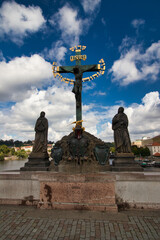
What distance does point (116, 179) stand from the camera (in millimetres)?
5715

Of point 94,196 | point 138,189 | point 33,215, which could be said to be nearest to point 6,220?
point 33,215

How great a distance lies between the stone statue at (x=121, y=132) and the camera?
7062 mm

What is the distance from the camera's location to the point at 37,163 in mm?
7164

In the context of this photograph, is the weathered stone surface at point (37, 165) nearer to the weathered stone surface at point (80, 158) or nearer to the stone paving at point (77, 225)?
the weathered stone surface at point (80, 158)

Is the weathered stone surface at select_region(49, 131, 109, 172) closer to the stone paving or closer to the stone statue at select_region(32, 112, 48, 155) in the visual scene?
the stone statue at select_region(32, 112, 48, 155)

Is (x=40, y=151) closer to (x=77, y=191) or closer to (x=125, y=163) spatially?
(x=77, y=191)

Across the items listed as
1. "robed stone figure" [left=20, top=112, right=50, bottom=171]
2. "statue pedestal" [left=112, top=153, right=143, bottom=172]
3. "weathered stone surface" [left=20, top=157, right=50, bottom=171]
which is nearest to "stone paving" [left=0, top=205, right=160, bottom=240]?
"statue pedestal" [left=112, top=153, right=143, bottom=172]

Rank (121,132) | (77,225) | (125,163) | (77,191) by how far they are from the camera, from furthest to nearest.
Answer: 1. (121,132)
2. (125,163)
3. (77,191)
4. (77,225)

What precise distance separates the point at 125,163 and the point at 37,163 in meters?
4.17

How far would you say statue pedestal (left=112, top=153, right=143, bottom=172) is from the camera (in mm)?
6498

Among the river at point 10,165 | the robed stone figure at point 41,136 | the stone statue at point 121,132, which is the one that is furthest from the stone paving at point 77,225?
the river at point 10,165

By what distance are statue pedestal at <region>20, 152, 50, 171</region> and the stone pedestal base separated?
1.43 meters

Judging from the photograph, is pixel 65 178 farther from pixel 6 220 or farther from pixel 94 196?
pixel 6 220

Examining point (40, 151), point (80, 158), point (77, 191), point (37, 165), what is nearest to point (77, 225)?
point (77, 191)
